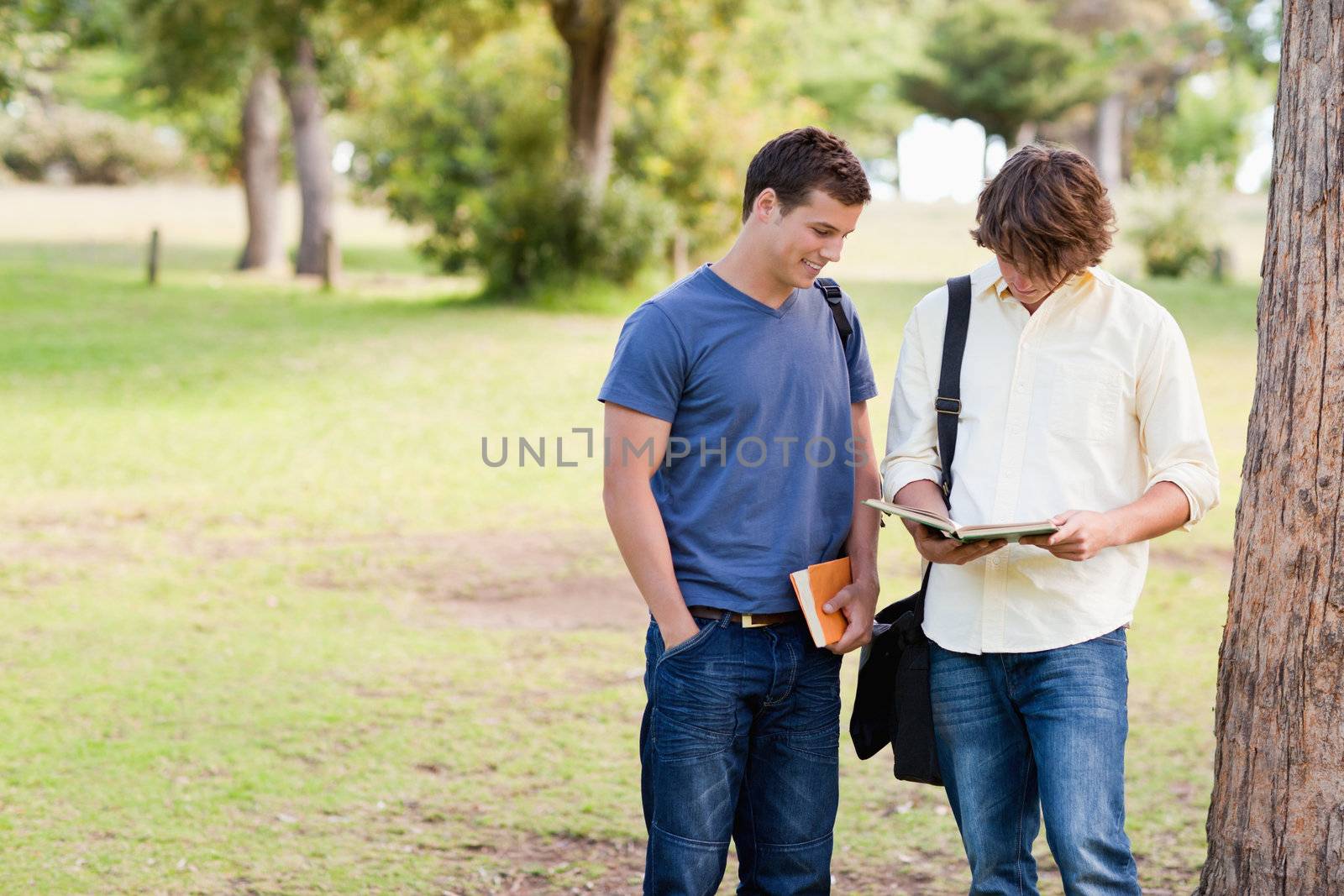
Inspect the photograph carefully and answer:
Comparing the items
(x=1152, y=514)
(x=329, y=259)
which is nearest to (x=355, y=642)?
(x=1152, y=514)

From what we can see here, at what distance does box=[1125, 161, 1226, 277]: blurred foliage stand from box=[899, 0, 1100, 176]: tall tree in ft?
68.5

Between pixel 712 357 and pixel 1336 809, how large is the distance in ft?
5.39

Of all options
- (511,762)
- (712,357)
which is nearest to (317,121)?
(511,762)

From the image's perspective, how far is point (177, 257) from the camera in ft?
98.0

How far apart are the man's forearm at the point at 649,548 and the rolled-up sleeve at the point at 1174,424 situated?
3.35 feet

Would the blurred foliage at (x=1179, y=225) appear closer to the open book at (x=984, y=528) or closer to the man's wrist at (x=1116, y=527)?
the man's wrist at (x=1116, y=527)

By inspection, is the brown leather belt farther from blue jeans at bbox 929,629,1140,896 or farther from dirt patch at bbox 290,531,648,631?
dirt patch at bbox 290,531,648,631

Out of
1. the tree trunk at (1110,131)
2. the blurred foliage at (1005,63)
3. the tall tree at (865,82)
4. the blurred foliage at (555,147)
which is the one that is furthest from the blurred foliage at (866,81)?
the blurred foliage at (555,147)

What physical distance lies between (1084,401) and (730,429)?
745 millimetres

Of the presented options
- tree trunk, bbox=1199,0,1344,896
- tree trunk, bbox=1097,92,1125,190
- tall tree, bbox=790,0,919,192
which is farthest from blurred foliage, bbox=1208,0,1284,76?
tree trunk, bbox=1097,92,1125,190

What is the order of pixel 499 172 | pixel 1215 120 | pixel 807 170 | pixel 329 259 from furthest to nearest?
pixel 1215 120 → pixel 329 259 → pixel 499 172 → pixel 807 170

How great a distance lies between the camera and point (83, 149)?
48156 mm

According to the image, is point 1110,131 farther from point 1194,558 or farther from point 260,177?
point 1194,558

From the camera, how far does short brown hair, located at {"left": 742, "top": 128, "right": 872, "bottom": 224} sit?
2.90 metres
